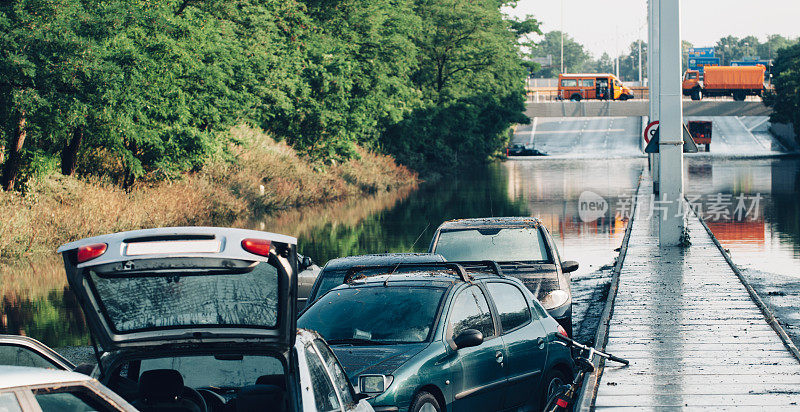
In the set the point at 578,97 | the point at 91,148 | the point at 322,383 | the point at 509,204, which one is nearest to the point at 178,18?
the point at 91,148

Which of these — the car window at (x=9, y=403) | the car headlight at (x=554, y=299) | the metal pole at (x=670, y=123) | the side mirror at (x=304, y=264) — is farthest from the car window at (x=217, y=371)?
the metal pole at (x=670, y=123)

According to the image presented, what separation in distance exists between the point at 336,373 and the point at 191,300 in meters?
1.12

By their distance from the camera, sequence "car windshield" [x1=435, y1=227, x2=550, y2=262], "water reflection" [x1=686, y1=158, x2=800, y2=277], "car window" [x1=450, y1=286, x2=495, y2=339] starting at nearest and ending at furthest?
"car window" [x1=450, y1=286, x2=495, y2=339] < "car windshield" [x1=435, y1=227, x2=550, y2=262] < "water reflection" [x1=686, y1=158, x2=800, y2=277]

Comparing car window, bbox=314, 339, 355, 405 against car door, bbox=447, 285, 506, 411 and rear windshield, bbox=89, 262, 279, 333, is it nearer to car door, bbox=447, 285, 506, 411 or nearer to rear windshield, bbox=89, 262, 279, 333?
rear windshield, bbox=89, 262, 279, 333

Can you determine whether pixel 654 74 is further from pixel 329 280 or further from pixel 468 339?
pixel 468 339

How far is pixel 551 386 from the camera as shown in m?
9.43

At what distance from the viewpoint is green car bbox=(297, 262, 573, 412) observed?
297 inches

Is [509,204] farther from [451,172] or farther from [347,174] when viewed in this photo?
[451,172]

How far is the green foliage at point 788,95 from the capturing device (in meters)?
89.6

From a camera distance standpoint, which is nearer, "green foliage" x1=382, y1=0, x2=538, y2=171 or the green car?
the green car

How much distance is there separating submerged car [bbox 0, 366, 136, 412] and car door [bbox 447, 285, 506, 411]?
14.7 feet

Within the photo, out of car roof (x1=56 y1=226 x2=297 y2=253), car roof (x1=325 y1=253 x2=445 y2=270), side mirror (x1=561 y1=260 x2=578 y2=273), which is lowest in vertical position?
side mirror (x1=561 y1=260 x2=578 y2=273)

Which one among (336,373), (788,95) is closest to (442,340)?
(336,373)

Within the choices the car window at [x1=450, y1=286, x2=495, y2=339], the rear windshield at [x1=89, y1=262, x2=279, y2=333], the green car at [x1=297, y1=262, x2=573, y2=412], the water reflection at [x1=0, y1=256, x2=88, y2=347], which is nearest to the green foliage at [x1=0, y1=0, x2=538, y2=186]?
the water reflection at [x1=0, y1=256, x2=88, y2=347]
